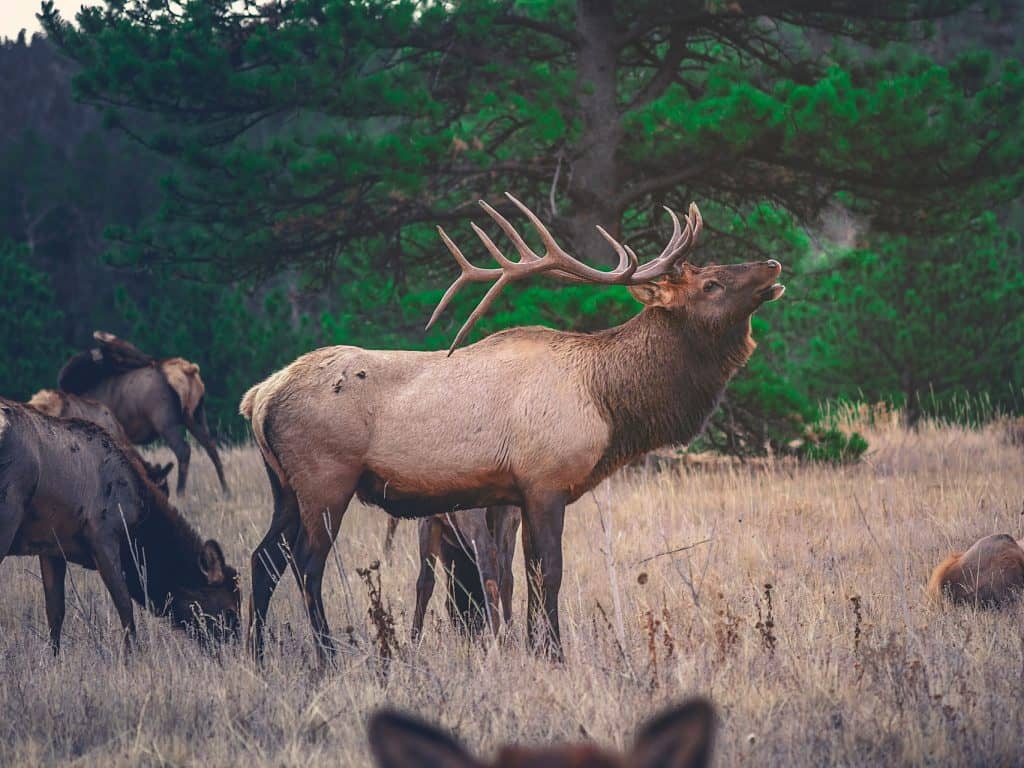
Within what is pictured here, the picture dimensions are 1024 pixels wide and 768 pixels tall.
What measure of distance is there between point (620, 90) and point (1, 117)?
21747 mm

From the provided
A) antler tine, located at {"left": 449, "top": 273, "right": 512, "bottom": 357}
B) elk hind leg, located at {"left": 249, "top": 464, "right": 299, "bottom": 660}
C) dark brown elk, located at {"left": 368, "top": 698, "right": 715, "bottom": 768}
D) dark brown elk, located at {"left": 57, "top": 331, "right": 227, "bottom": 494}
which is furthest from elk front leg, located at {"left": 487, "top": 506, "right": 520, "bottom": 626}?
dark brown elk, located at {"left": 57, "top": 331, "right": 227, "bottom": 494}

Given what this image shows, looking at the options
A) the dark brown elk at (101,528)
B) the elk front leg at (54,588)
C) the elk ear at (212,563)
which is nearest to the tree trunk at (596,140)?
the elk ear at (212,563)

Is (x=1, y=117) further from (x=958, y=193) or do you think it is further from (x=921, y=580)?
(x=921, y=580)

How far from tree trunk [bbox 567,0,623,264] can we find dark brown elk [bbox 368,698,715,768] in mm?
9728

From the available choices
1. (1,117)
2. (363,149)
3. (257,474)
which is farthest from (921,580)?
(1,117)

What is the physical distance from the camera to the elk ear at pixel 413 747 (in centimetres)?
126

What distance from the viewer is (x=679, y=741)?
1.25m

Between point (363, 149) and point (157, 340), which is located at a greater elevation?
point (363, 149)

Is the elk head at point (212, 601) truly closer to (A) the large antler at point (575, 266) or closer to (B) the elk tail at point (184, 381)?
(A) the large antler at point (575, 266)

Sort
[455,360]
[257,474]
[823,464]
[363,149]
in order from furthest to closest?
[257,474] → [823,464] → [363,149] → [455,360]

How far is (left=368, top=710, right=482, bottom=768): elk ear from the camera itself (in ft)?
4.13

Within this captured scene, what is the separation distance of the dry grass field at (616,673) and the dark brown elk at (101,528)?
0.73 feet

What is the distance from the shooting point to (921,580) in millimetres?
6242

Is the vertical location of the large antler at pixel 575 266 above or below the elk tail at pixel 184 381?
above
